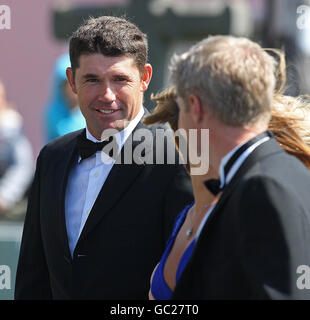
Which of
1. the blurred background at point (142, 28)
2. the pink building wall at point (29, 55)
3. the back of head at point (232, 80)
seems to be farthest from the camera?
the pink building wall at point (29, 55)

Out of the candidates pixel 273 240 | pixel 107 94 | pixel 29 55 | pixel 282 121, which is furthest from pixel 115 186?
pixel 29 55

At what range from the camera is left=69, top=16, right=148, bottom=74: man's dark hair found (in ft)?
9.87

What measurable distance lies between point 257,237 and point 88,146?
112 centimetres

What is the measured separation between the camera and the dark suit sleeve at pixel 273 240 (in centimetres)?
213

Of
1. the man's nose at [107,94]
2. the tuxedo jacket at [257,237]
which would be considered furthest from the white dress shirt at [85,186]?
the tuxedo jacket at [257,237]

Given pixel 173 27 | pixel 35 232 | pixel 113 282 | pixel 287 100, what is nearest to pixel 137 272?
pixel 113 282

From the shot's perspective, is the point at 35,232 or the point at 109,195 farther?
the point at 35,232

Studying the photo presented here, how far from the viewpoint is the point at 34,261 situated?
3.26 meters

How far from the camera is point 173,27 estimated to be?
20.6ft

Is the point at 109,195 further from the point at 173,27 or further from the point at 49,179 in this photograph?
the point at 173,27

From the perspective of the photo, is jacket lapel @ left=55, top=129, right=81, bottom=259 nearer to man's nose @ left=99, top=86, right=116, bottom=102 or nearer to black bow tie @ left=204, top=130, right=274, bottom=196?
man's nose @ left=99, top=86, right=116, bottom=102

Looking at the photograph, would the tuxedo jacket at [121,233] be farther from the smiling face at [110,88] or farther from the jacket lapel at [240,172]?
the jacket lapel at [240,172]

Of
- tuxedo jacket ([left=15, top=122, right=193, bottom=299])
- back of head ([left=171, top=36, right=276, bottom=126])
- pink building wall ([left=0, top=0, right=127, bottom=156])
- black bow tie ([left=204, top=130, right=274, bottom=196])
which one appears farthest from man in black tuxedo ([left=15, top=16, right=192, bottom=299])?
pink building wall ([left=0, top=0, right=127, bottom=156])

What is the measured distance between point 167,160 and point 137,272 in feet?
1.34
